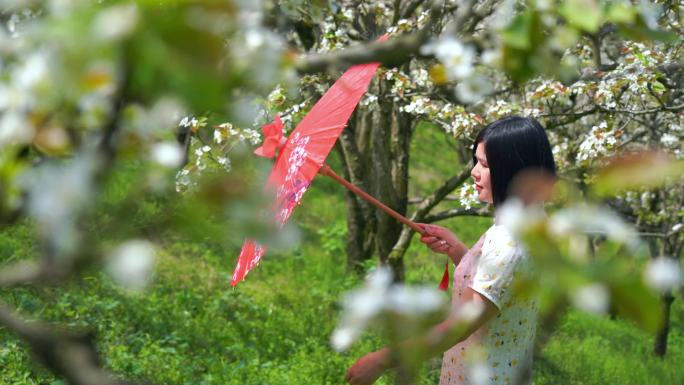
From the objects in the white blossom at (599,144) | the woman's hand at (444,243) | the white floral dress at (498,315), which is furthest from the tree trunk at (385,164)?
the white floral dress at (498,315)

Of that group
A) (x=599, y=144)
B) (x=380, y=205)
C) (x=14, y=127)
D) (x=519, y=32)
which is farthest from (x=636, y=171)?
(x=599, y=144)

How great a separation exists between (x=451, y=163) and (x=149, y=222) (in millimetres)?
15407

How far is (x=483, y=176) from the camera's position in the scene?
2.83m

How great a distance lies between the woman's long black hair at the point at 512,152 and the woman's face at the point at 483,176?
0.10ft

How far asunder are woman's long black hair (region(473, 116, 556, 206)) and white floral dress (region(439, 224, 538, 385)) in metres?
0.14

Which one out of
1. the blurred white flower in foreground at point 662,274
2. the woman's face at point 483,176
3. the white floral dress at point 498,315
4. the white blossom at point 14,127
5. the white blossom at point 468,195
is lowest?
the white blossom at point 468,195

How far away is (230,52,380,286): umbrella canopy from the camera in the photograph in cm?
336

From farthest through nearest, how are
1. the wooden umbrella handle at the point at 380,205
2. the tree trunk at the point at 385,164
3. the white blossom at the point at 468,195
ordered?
the tree trunk at the point at 385,164 → the white blossom at the point at 468,195 → the wooden umbrella handle at the point at 380,205

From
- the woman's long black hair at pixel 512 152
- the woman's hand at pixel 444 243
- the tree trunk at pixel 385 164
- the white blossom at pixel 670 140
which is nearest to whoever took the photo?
the woman's long black hair at pixel 512 152

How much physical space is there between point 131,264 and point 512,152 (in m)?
2.03

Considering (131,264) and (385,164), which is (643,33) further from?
(385,164)

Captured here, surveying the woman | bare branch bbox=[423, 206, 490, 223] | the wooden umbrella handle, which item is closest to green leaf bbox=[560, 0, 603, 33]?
the woman

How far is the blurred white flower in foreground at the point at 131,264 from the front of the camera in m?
0.86

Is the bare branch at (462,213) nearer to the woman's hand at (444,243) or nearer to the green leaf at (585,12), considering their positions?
the woman's hand at (444,243)
